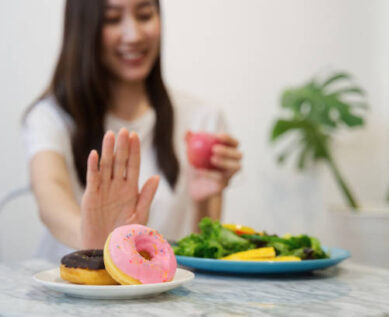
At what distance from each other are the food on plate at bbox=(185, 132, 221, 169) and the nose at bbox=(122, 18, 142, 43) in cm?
53

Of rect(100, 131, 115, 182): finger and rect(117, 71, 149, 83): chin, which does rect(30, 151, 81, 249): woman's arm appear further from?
rect(117, 71, 149, 83): chin

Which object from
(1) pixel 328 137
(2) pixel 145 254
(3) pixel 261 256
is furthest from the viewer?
(1) pixel 328 137

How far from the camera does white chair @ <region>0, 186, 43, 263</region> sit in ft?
8.47

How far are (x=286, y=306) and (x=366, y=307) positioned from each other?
0.34 ft

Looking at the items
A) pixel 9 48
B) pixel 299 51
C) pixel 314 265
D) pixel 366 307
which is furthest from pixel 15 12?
pixel 366 307

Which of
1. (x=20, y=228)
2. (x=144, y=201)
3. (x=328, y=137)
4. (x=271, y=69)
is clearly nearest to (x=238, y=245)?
(x=144, y=201)

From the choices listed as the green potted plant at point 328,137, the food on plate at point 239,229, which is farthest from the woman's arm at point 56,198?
the green potted plant at point 328,137

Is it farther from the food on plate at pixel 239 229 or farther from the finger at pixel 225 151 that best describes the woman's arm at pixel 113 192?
the finger at pixel 225 151

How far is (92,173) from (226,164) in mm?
597

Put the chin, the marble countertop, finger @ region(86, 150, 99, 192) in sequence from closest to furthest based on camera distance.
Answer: the marble countertop < finger @ region(86, 150, 99, 192) < the chin

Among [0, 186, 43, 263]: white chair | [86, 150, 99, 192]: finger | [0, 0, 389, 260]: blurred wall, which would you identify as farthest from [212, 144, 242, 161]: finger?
[0, 0, 389, 260]: blurred wall

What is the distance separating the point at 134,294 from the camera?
24.9 inches

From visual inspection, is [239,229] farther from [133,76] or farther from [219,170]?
[133,76]

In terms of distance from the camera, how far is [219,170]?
4.75 feet
